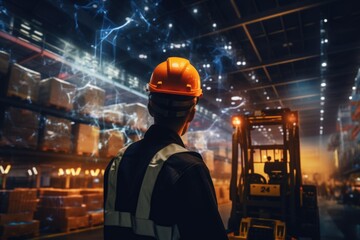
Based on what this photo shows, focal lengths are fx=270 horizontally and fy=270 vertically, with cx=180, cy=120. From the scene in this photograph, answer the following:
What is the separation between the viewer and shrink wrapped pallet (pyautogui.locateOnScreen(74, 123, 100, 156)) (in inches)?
320

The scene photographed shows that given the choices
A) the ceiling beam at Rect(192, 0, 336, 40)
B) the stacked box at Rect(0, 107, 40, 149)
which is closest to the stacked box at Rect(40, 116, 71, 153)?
the stacked box at Rect(0, 107, 40, 149)

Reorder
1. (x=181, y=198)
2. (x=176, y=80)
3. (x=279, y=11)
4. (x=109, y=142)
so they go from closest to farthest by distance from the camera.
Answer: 1. (x=181, y=198)
2. (x=176, y=80)
3. (x=279, y=11)
4. (x=109, y=142)

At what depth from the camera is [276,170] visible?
5.24 meters

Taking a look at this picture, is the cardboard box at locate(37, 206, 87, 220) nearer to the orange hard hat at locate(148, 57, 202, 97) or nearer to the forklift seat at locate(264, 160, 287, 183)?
the forklift seat at locate(264, 160, 287, 183)

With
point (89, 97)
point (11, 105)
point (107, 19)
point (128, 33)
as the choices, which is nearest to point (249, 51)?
point (128, 33)

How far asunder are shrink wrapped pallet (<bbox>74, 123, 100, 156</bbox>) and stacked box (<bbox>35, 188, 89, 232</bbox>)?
1434mm

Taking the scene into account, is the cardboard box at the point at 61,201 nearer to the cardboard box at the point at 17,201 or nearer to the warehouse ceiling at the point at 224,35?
the cardboard box at the point at 17,201

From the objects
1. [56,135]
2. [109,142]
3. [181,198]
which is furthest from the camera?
[109,142]

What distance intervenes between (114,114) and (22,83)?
3414 mm

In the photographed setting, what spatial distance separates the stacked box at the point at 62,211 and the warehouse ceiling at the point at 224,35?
5.54m

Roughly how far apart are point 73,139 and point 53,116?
985mm

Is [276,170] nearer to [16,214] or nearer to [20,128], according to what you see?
[20,128]

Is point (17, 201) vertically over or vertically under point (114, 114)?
under

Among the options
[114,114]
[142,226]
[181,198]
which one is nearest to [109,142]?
[114,114]
